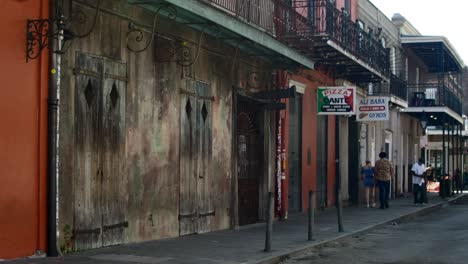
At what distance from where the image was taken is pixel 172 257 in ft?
34.2

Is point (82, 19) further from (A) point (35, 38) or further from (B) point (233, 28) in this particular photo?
(B) point (233, 28)

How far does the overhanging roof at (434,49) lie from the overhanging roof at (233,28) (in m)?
17.6

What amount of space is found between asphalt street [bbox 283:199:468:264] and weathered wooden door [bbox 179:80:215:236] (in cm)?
240

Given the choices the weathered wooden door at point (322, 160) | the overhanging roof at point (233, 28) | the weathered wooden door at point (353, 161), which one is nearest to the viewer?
the overhanging roof at point (233, 28)

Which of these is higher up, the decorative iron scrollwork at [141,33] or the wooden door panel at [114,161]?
the decorative iron scrollwork at [141,33]

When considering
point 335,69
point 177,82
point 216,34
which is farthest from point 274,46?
point 335,69

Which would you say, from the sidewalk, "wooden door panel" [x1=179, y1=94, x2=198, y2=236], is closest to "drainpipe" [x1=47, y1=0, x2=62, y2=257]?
the sidewalk

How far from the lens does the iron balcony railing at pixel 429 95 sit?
34.8 meters

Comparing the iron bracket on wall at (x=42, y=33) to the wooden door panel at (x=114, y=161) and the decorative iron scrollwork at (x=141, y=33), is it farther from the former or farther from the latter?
the decorative iron scrollwork at (x=141, y=33)

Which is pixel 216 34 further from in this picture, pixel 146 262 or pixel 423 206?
pixel 423 206

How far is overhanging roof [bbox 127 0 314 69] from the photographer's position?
1130 cm

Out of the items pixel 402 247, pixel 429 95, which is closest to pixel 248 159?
pixel 402 247

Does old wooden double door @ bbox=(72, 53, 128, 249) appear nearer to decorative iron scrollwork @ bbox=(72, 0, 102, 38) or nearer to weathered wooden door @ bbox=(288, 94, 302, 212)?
decorative iron scrollwork @ bbox=(72, 0, 102, 38)

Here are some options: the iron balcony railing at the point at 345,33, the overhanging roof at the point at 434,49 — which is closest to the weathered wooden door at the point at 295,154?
the iron balcony railing at the point at 345,33
